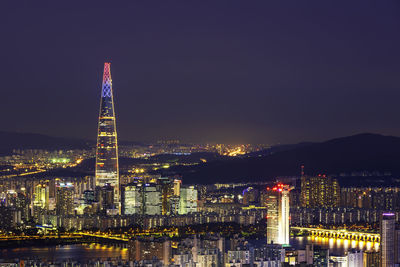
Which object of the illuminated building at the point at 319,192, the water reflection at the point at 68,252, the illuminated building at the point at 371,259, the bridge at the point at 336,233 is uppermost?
the illuminated building at the point at 319,192

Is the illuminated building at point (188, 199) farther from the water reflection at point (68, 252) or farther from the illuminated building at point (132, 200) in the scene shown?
the water reflection at point (68, 252)

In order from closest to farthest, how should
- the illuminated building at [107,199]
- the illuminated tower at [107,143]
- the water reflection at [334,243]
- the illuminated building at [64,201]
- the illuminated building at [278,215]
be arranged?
the water reflection at [334,243], the illuminated building at [278,215], the illuminated building at [64,201], the illuminated building at [107,199], the illuminated tower at [107,143]

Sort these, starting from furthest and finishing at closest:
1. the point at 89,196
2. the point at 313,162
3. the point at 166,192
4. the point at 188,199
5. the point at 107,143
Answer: the point at 313,162, the point at 107,143, the point at 188,199, the point at 166,192, the point at 89,196

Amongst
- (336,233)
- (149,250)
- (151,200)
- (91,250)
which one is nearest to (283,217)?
(336,233)

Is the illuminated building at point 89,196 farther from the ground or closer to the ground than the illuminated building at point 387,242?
farther from the ground

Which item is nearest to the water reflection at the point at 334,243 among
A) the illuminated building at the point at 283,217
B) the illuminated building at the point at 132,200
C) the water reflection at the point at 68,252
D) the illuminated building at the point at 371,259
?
the illuminated building at the point at 283,217

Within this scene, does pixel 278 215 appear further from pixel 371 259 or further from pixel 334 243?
pixel 371 259

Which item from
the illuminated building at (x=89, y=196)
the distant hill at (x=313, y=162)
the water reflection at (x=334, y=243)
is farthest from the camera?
the distant hill at (x=313, y=162)
